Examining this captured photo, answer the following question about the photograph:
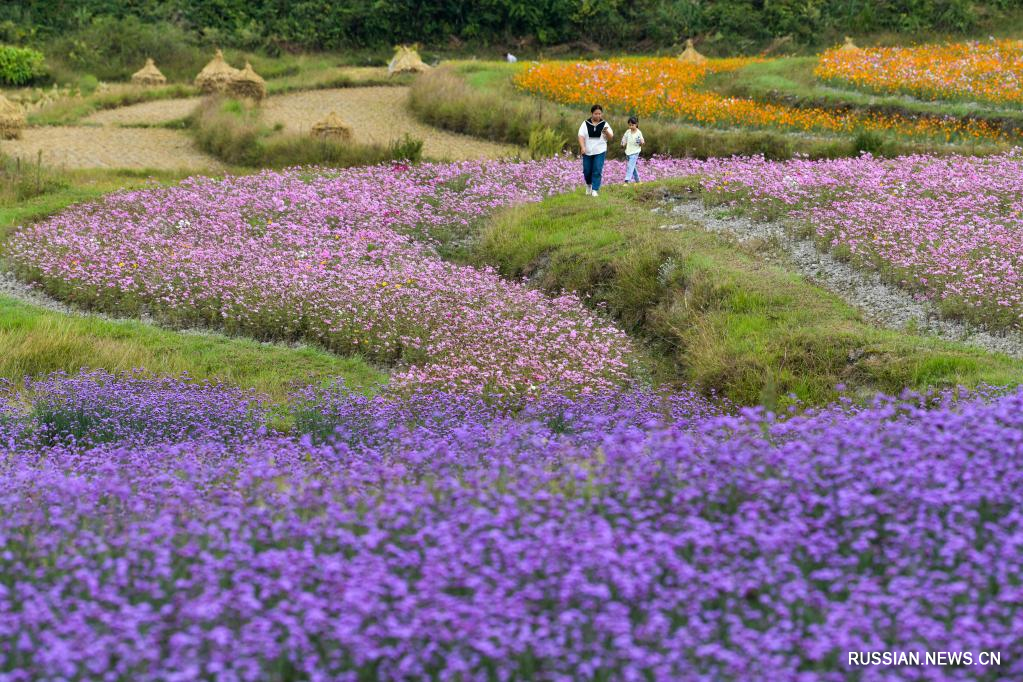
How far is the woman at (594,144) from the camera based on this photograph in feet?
55.7

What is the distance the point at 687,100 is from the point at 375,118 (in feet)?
24.8

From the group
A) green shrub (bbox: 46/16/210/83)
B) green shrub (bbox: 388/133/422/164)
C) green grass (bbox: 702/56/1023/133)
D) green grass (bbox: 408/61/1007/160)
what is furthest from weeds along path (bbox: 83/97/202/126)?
green grass (bbox: 702/56/1023/133)

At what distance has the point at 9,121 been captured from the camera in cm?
2494

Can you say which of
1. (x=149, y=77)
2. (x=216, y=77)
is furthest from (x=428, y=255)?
(x=149, y=77)

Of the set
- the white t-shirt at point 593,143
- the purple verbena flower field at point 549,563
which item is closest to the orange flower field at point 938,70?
the white t-shirt at point 593,143

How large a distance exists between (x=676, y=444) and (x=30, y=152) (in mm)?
21646

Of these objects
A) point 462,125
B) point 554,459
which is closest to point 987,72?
point 462,125

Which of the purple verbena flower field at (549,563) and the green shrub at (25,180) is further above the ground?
the purple verbena flower field at (549,563)

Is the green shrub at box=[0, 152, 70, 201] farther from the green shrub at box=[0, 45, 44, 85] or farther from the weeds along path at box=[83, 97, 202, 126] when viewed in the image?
the green shrub at box=[0, 45, 44, 85]

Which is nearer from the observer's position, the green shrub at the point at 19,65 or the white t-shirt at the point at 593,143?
the white t-shirt at the point at 593,143

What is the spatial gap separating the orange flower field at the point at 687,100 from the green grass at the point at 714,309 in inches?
305

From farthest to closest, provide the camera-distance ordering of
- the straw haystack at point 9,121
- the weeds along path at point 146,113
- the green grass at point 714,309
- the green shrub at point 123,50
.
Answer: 1. the green shrub at point 123,50
2. the weeds along path at point 146,113
3. the straw haystack at point 9,121
4. the green grass at point 714,309

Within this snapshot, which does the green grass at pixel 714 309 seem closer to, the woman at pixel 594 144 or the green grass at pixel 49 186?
the woman at pixel 594 144

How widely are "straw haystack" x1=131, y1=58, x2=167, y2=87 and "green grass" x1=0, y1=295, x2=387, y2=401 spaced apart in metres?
22.0
